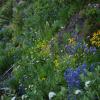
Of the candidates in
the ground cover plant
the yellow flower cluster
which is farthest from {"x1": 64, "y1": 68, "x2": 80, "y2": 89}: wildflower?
the yellow flower cluster

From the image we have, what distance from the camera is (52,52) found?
780 centimetres

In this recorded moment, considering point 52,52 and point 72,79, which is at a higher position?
point 52,52

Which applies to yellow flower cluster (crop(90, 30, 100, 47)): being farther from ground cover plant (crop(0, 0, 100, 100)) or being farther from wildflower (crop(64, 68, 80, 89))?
wildflower (crop(64, 68, 80, 89))

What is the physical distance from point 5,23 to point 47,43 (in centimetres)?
369

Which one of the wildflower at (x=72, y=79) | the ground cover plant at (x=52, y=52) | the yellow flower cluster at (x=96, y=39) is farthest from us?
the yellow flower cluster at (x=96, y=39)

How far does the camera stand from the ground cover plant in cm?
617

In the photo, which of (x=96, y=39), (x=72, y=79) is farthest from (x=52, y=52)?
(x=72, y=79)

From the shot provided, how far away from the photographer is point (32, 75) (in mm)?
7383

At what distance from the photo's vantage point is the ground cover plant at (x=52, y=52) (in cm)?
617

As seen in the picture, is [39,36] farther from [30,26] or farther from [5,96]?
[5,96]

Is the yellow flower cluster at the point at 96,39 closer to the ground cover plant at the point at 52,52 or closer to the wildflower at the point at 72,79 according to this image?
the ground cover plant at the point at 52,52

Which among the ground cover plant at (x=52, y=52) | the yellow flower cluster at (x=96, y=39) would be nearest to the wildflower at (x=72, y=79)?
the ground cover plant at (x=52, y=52)

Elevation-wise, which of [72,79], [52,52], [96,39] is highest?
[96,39]

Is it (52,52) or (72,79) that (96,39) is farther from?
(72,79)
